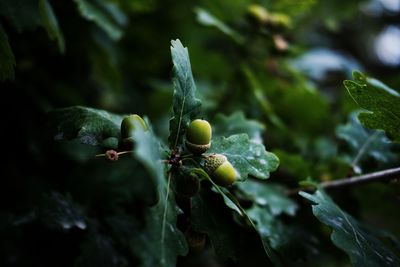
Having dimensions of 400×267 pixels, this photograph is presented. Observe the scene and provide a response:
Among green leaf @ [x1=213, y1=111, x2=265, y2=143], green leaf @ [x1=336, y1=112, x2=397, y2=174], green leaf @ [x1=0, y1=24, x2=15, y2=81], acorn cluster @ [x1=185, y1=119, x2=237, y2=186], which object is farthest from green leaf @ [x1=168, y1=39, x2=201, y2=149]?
green leaf @ [x1=336, y1=112, x2=397, y2=174]

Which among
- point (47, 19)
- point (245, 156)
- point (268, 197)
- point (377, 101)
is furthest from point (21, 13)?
point (377, 101)

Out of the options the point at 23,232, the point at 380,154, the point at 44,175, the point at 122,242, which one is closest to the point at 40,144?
the point at 44,175

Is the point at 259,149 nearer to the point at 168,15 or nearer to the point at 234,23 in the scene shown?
the point at 234,23

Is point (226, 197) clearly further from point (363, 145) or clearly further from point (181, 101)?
point (363, 145)

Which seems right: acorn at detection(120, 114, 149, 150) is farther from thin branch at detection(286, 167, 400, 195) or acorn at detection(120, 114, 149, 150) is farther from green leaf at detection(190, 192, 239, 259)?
thin branch at detection(286, 167, 400, 195)

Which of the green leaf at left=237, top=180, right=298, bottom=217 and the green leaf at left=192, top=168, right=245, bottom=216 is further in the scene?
the green leaf at left=237, top=180, right=298, bottom=217

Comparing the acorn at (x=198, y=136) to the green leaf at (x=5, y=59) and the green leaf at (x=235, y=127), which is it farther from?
the green leaf at (x=5, y=59)

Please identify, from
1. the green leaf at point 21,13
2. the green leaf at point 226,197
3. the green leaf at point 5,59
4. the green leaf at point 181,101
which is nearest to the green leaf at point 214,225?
the green leaf at point 226,197

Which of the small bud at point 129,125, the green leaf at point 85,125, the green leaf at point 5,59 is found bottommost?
the green leaf at point 85,125

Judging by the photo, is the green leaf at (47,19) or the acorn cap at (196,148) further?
the green leaf at (47,19)
